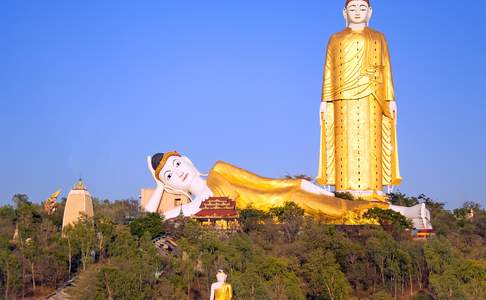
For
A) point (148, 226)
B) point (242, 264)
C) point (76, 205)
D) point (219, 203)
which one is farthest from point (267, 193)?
point (242, 264)

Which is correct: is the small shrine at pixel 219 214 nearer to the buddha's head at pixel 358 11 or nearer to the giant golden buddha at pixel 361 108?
the giant golden buddha at pixel 361 108

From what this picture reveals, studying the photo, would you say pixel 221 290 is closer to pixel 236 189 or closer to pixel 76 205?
pixel 76 205

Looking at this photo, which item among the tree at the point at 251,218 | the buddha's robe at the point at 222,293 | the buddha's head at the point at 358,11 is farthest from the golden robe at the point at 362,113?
the buddha's robe at the point at 222,293

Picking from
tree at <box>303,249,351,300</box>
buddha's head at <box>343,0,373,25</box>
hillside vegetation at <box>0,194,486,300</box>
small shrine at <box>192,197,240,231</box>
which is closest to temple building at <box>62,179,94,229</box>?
hillside vegetation at <box>0,194,486,300</box>

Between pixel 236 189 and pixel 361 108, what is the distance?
275 inches

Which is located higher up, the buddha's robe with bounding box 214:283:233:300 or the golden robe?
the golden robe

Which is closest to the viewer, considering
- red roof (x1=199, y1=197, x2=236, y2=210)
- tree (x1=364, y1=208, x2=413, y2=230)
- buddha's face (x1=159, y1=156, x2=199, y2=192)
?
tree (x1=364, y1=208, x2=413, y2=230)

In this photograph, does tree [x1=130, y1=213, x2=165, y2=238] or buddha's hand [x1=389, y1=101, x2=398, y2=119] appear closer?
tree [x1=130, y1=213, x2=165, y2=238]

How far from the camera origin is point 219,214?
32.3 meters

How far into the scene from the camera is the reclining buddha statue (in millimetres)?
32406

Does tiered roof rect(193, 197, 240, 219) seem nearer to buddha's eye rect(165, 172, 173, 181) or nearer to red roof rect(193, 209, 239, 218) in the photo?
red roof rect(193, 209, 239, 218)

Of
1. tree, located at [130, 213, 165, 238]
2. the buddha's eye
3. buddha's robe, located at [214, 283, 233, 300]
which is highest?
the buddha's eye

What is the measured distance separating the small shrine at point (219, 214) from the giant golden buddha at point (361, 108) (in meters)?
6.02

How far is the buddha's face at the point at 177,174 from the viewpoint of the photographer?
115 ft
